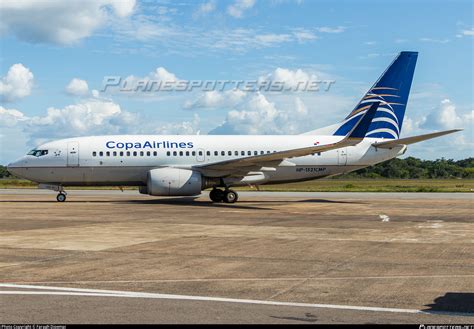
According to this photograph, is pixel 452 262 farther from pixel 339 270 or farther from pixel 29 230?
pixel 29 230

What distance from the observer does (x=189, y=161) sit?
109ft

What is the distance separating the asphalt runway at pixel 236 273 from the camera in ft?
25.0

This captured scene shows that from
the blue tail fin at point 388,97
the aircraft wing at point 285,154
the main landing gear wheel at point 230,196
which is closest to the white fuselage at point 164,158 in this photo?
the aircraft wing at point 285,154

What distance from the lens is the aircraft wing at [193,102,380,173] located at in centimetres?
2878

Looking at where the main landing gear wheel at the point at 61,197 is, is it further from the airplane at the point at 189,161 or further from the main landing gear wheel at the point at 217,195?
the main landing gear wheel at the point at 217,195

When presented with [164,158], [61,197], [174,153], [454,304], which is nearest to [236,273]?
[454,304]

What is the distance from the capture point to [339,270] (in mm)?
10930

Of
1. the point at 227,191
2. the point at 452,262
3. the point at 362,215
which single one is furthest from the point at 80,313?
the point at 227,191

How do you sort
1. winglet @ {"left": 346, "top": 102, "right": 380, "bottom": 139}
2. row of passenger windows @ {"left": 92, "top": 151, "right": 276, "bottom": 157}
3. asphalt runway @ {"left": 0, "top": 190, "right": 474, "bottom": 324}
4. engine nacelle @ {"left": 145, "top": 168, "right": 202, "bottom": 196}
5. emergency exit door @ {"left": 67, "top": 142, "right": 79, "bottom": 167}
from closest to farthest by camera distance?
asphalt runway @ {"left": 0, "top": 190, "right": 474, "bottom": 324}, winglet @ {"left": 346, "top": 102, "right": 380, "bottom": 139}, engine nacelle @ {"left": 145, "top": 168, "right": 202, "bottom": 196}, emergency exit door @ {"left": 67, "top": 142, "right": 79, "bottom": 167}, row of passenger windows @ {"left": 92, "top": 151, "right": 276, "bottom": 157}

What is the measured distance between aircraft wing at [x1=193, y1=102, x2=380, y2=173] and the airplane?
0.19 ft

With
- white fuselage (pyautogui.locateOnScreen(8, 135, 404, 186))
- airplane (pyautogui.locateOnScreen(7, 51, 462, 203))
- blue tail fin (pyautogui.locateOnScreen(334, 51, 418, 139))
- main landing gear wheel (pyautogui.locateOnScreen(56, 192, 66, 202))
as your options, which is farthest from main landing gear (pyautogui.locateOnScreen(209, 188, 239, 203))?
main landing gear wheel (pyautogui.locateOnScreen(56, 192, 66, 202))

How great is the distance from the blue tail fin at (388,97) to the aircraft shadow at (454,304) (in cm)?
2799

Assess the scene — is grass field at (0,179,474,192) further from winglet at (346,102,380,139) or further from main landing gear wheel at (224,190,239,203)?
winglet at (346,102,380,139)

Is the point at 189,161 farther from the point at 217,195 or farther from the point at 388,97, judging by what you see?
the point at 388,97
